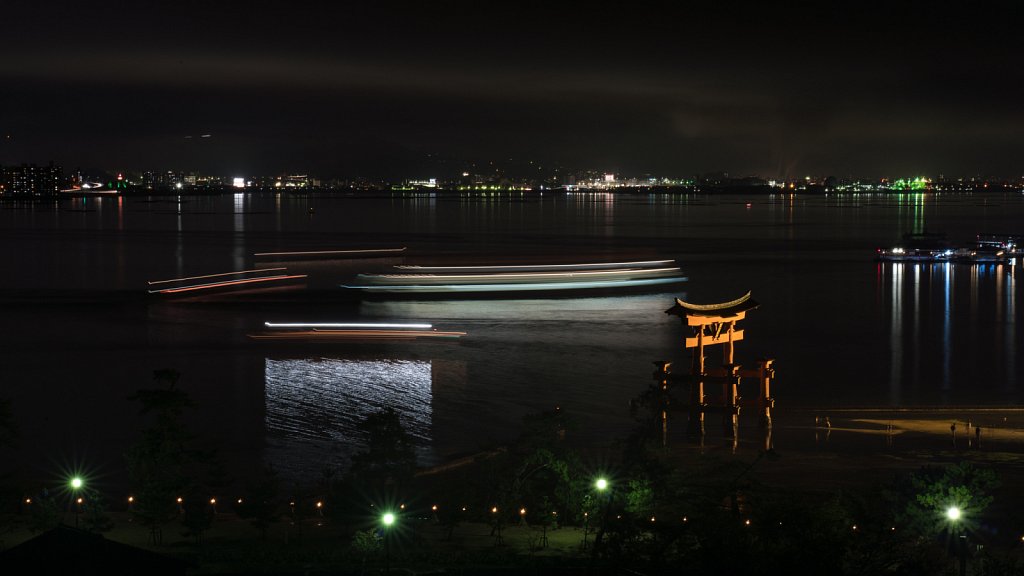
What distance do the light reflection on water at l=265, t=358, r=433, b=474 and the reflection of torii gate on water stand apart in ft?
8.36

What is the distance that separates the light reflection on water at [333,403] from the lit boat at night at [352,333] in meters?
1.79

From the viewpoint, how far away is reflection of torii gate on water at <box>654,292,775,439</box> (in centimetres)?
978

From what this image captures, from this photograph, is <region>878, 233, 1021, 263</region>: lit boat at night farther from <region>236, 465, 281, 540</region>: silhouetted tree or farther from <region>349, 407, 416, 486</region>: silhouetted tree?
<region>236, 465, 281, 540</region>: silhouetted tree

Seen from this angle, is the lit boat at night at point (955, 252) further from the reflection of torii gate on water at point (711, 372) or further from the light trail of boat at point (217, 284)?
the reflection of torii gate on water at point (711, 372)

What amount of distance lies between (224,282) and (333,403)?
1424cm

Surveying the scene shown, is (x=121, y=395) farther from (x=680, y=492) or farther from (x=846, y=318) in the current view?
(x=846, y=318)

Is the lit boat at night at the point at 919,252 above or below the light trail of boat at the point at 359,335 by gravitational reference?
above

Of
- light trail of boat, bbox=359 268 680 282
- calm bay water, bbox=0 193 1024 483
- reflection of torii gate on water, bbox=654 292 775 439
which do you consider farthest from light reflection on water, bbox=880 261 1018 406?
light trail of boat, bbox=359 268 680 282

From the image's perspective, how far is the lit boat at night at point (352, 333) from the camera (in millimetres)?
16250

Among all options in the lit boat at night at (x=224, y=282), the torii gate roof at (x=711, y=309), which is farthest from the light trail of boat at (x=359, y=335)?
the torii gate roof at (x=711, y=309)

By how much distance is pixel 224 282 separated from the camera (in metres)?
25.0

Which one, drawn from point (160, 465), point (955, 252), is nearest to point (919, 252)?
point (955, 252)

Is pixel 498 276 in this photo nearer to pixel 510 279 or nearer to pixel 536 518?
pixel 510 279

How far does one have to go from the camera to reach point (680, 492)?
7.09m
